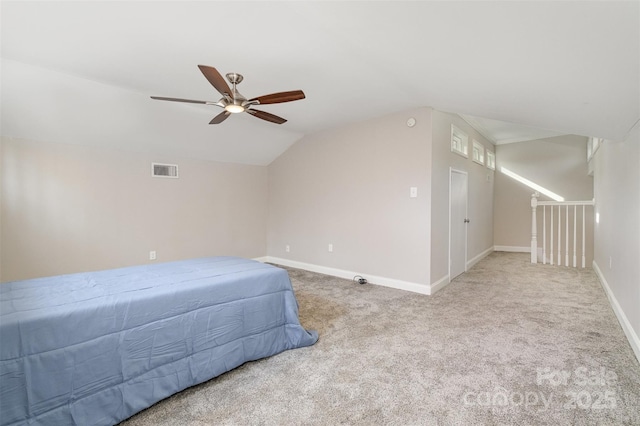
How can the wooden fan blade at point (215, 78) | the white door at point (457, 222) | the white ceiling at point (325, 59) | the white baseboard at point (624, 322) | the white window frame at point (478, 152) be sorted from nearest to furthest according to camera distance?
1. the white ceiling at point (325, 59)
2. the wooden fan blade at point (215, 78)
3. the white baseboard at point (624, 322)
4. the white door at point (457, 222)
5. the white window frame at point (478, 152)

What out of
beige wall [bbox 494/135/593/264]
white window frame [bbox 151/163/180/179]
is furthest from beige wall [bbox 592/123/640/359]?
Answer: white window frame [bbox 151/163/180/179]

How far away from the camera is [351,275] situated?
4.40 meters

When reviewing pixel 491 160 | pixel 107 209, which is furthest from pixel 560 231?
pixel 107 209

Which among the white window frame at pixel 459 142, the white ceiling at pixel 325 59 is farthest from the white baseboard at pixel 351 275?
the white ceiling at pixel 325 59

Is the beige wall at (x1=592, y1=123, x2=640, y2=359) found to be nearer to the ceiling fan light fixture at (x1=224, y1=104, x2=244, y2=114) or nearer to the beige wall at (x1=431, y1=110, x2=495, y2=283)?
the beige wall at (x1=431, y1=110, x2=495, y2=283)

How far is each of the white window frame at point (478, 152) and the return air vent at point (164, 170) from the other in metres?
5.16

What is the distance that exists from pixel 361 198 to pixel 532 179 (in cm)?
488

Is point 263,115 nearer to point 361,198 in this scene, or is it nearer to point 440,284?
point 361,198

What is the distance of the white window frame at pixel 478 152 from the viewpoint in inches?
209

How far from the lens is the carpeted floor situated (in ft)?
5.18

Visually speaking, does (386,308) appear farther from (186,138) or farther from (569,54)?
(186,138)

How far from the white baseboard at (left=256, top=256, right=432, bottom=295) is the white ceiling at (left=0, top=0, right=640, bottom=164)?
2.22 m

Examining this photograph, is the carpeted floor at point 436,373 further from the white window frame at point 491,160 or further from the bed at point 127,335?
the white window frame at point 491,160

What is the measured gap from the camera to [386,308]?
3.17 meters
